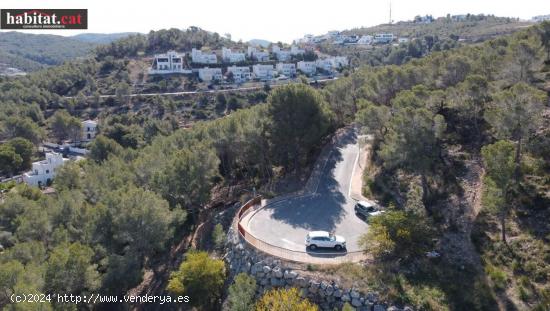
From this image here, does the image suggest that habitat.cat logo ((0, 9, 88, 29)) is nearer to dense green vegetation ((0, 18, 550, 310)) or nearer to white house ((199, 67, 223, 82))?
dense green vegetation ((0, 18, 550, 310))

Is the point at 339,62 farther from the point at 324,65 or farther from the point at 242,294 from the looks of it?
the point at 242,294

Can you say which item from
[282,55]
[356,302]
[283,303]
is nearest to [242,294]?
[283,303]

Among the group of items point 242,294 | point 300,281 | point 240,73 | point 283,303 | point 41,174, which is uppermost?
point 240,73

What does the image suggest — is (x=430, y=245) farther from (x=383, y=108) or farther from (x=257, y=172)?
(x=257, y=172)

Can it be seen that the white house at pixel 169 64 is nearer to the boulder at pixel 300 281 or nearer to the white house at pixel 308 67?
the white house at pixel 308 67

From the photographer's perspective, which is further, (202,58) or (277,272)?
(202,58)
